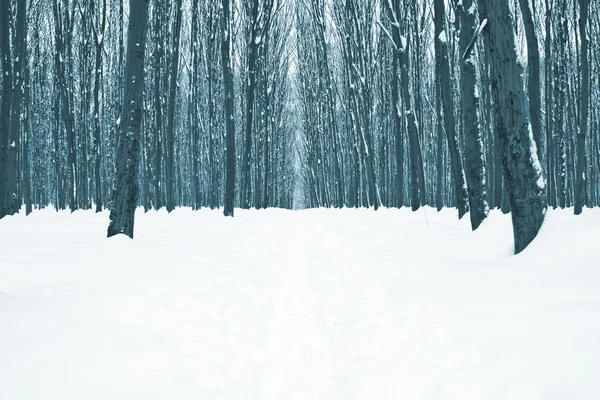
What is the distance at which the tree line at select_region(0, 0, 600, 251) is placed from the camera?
653cm

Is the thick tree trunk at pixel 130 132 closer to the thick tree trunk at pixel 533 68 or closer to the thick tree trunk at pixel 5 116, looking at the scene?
the thick tree trunk at pixel 5 116

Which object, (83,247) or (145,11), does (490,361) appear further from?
(145,11)

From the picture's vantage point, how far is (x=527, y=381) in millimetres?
1939

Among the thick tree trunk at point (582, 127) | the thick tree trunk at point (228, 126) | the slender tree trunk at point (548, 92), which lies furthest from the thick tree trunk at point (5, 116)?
the slender tree trunk at point (548, 92)

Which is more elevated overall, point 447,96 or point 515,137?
point 447,96

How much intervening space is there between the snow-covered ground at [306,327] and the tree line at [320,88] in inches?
58.9

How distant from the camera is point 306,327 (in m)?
2.99

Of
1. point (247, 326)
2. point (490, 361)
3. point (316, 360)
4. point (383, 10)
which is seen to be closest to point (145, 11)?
point (247, 326)

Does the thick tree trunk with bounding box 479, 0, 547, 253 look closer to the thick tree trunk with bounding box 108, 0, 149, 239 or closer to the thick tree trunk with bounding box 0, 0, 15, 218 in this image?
the thick tree trunk with bounding box 108, 0, 149, 239

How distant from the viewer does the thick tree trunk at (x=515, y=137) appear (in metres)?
4.41

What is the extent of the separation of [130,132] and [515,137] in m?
5.55

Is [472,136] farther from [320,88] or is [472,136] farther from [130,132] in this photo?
[320,88]

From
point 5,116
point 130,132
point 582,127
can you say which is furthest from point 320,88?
point 130,132

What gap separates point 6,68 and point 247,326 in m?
11.8
